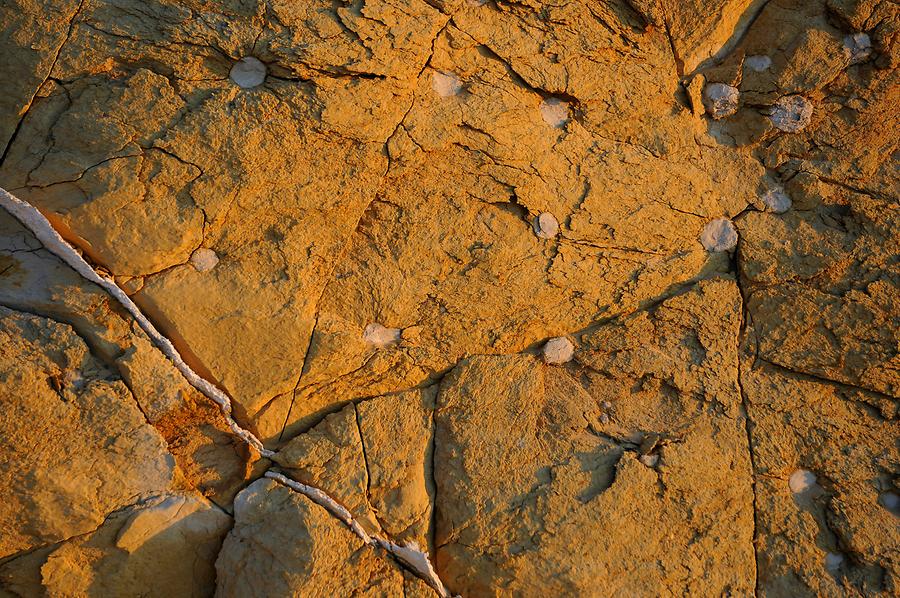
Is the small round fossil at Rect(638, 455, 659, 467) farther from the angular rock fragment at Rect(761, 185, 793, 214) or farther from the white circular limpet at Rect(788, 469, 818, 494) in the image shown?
the angular rock fragment at Rect(761, 185, 793, 214)

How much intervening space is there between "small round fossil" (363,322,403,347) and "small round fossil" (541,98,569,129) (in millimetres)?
1108

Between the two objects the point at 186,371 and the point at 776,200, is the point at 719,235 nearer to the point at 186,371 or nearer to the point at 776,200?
the point at 776,200

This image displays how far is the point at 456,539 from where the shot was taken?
2.90m

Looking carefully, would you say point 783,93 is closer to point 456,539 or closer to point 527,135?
point 527,135

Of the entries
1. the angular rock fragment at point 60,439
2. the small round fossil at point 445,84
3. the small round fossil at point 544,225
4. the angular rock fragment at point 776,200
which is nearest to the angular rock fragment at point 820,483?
the angular rock fragment at point 776,200

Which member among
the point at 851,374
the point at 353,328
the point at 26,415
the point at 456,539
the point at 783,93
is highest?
the point at 783,93

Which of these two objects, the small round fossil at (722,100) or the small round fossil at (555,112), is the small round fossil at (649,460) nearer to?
the small round fossil at (555,112)

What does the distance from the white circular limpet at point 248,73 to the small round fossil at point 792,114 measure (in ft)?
7.26

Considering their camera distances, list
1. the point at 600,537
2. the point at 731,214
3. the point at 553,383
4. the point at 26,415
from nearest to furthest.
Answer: the point at 26,415 < the point at 600,537 < the point at 553,383 < the point at 731,214

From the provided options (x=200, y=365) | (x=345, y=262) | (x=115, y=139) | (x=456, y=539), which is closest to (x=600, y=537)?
(x=456, y=539)

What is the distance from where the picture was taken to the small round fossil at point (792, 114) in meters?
3.36

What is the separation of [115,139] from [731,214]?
2.54m

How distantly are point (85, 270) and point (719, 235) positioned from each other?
2572 millimetres

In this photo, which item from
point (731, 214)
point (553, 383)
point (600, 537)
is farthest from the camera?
point (731, 214)
